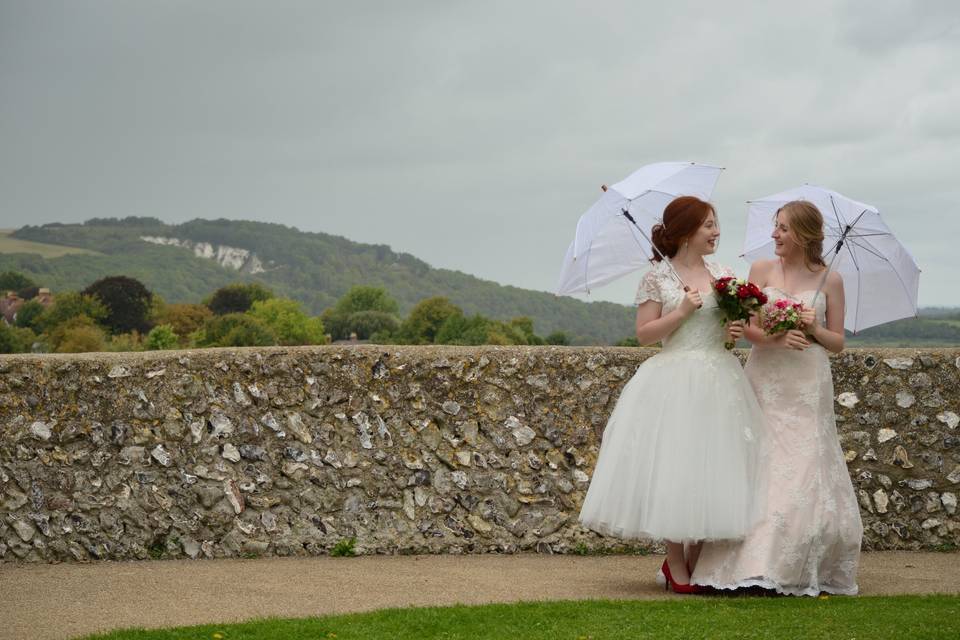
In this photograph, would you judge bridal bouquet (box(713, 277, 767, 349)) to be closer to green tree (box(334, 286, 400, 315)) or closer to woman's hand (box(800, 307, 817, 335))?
woman's hand (box(800, 307, 817, 335))

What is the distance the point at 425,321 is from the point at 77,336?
30249mm

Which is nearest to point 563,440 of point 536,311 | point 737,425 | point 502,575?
point 502,575

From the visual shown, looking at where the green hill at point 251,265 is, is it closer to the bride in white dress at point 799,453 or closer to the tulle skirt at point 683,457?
the bride in white dress at point 799,453

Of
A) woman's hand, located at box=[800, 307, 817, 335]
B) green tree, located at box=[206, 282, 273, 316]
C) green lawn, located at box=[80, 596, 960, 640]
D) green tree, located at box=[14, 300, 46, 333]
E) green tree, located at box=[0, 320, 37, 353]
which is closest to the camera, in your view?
green lawn, located at box=[80, 596, 960, 640]

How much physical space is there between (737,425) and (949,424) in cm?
313

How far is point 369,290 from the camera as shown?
115812mm

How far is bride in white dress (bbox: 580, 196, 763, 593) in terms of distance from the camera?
631 cm

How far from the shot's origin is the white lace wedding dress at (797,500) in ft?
20.8

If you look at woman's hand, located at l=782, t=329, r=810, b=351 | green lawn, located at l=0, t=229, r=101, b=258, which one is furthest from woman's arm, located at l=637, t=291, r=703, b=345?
green lawn, located at l=0, t=229, r=101, b=258

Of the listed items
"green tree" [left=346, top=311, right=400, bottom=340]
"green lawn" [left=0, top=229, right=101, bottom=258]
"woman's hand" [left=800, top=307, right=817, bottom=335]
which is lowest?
"green tree" [left=346, top=311, right=400, bottom=340]

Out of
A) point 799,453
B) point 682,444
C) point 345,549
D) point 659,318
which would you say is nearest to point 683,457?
point 682,444

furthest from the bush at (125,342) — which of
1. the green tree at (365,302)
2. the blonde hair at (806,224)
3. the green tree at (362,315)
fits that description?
the blonde hair at (806,224)

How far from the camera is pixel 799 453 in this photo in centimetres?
648

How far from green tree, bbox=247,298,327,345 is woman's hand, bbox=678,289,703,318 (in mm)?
100938
